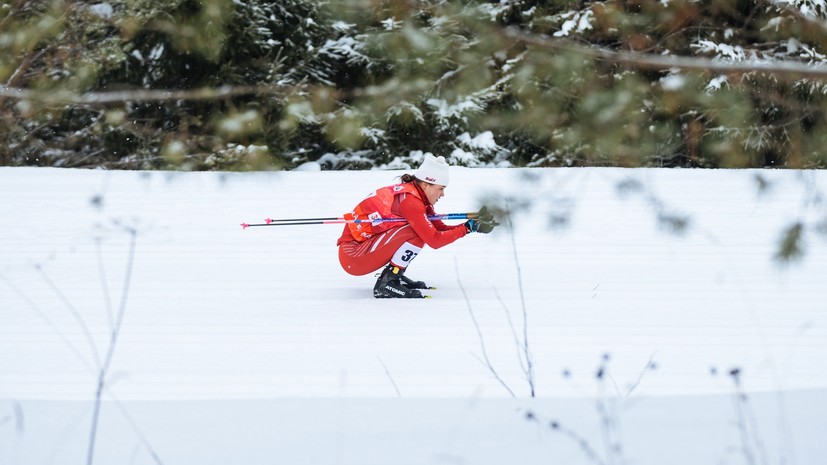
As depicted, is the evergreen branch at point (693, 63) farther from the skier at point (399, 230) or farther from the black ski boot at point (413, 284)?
the black ski boot at point (413, 284)

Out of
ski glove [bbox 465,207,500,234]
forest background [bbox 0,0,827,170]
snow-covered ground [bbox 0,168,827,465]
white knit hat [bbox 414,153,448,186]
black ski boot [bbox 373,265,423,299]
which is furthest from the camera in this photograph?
forest background [bbox 0,0,827,170]

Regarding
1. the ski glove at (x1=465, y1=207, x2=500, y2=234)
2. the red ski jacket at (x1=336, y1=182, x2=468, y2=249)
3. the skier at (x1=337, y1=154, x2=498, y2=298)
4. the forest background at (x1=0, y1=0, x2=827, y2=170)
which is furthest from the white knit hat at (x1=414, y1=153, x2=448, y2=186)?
the forest background at (x1=0, y1=0, x2=827, y2=170)

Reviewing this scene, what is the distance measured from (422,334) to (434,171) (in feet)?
3.57

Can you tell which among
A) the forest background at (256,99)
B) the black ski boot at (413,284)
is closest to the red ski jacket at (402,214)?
the black ski boot at (413,284)

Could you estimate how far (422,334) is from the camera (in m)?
4.69

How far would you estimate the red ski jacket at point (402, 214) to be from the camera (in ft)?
17.7

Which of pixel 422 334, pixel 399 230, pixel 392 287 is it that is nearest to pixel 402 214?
pixel 399 230

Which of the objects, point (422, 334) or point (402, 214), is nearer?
point (422, 334)

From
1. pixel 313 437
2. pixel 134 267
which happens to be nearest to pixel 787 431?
pixel 313 437

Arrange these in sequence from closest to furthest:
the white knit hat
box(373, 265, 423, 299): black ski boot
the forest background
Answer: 1. the white knit hat
2. box(373, 265, 423, 299): black ski boot
3. the forest background

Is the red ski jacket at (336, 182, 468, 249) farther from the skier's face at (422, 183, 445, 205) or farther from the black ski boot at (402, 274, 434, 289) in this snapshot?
the black ski boot at (402, 274, 434, 289)

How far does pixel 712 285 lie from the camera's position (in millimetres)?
5883

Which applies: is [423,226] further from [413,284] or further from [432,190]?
[413,284]

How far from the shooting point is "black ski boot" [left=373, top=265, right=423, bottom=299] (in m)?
5.59
